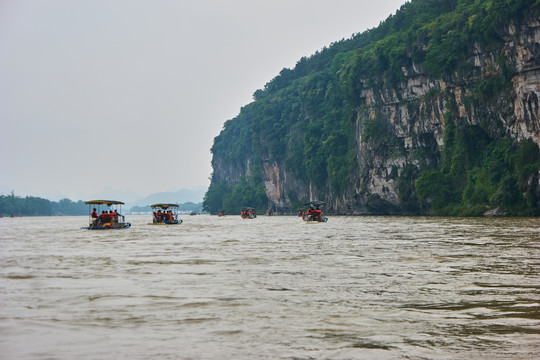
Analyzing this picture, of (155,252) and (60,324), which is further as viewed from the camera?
(155,252)

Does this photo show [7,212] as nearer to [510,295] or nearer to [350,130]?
[350,130]

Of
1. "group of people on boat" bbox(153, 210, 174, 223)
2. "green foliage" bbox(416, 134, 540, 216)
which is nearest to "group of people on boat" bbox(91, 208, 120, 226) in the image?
"group of people on boat" bbox(153, 210, 174, 223)

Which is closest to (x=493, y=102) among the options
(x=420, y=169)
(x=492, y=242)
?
(x=420, y=169)

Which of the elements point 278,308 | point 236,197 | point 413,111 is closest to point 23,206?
point 236,197

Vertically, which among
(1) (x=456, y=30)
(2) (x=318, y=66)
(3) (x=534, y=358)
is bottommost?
(3) (x=534, y=358)

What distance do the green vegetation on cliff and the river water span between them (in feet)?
147

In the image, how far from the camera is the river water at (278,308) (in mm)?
7008

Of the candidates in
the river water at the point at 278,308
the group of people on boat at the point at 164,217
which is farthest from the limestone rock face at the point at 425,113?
the river water at the point at 278,308

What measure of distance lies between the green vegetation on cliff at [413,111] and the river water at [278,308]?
44854 mm

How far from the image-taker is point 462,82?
66250mm

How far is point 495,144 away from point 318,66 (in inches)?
2631

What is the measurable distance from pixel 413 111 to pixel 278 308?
6859 centimetres

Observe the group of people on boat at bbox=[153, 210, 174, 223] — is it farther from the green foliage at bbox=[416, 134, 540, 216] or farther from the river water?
the river water

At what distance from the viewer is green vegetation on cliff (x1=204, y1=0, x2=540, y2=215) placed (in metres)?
59.5
